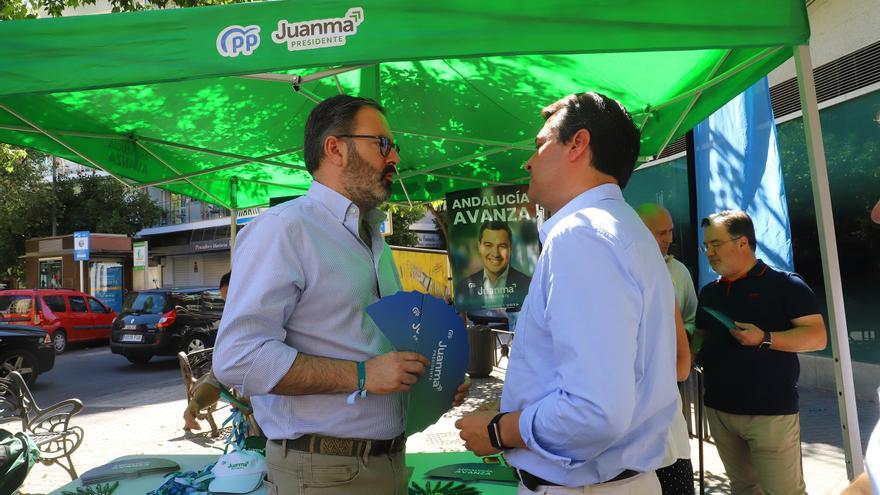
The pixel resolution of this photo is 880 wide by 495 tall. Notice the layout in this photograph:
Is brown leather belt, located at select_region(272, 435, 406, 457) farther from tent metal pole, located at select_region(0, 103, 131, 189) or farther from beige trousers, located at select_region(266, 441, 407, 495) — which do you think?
tent metal pole, located at select_region(0, 103, 131, 189)

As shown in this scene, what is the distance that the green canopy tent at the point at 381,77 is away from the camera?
228cm

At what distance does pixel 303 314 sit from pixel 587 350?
83cm

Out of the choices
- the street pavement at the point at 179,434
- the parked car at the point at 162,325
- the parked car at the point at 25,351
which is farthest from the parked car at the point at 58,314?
the street pavement at the point at 179,434

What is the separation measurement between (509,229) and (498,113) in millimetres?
1692

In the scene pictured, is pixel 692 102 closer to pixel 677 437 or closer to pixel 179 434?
pixel 677 437

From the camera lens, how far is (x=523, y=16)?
2.25 m

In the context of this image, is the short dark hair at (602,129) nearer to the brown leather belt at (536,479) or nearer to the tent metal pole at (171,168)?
the brown leather belt at (536,479)

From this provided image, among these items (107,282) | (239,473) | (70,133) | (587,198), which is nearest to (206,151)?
(70,133)

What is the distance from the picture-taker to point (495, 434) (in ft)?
4.82

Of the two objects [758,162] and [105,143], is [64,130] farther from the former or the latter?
[758,162]

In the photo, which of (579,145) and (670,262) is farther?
(670,262)

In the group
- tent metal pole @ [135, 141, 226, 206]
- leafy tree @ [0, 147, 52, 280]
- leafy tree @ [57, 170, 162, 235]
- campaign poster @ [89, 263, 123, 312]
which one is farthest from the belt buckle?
leafy tree @ [57, 170, 162, 235]

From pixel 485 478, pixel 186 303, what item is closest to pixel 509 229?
pixel 485 478

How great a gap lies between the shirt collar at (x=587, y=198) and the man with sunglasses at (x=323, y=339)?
530 millimetres
